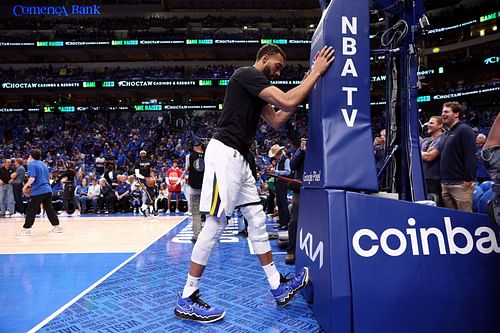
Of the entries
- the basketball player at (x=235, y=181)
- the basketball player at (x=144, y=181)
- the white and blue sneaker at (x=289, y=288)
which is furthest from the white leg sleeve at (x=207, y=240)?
the basketball player at (x=144, y=181)

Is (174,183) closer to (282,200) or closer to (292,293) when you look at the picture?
(282,200)

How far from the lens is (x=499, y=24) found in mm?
25078

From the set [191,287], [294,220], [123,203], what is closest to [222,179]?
[191,287]

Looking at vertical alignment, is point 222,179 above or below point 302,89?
below

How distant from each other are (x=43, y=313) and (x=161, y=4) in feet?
113

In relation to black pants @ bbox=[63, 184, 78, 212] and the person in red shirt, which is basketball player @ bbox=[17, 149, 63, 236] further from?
black pants @ bbox=[63, 184, 78, 212]

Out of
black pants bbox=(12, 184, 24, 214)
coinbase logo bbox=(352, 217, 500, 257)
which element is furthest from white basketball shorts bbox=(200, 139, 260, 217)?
black pants bbox=(12, 184, 24, 214)

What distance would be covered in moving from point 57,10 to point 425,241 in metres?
36.9

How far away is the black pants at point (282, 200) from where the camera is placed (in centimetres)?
640

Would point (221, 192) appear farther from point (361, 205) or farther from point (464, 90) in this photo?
point (464, 90)

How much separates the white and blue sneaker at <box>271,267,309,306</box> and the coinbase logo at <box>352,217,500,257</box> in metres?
0.80

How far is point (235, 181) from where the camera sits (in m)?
2.78

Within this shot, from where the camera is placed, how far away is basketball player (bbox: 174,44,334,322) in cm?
271

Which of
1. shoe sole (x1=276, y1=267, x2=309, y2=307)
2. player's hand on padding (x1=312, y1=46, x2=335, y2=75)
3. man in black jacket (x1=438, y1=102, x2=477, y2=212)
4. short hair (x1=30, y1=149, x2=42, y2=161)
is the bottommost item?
shoe sole (x1=276, y1=267, x2=309, y2=307)
